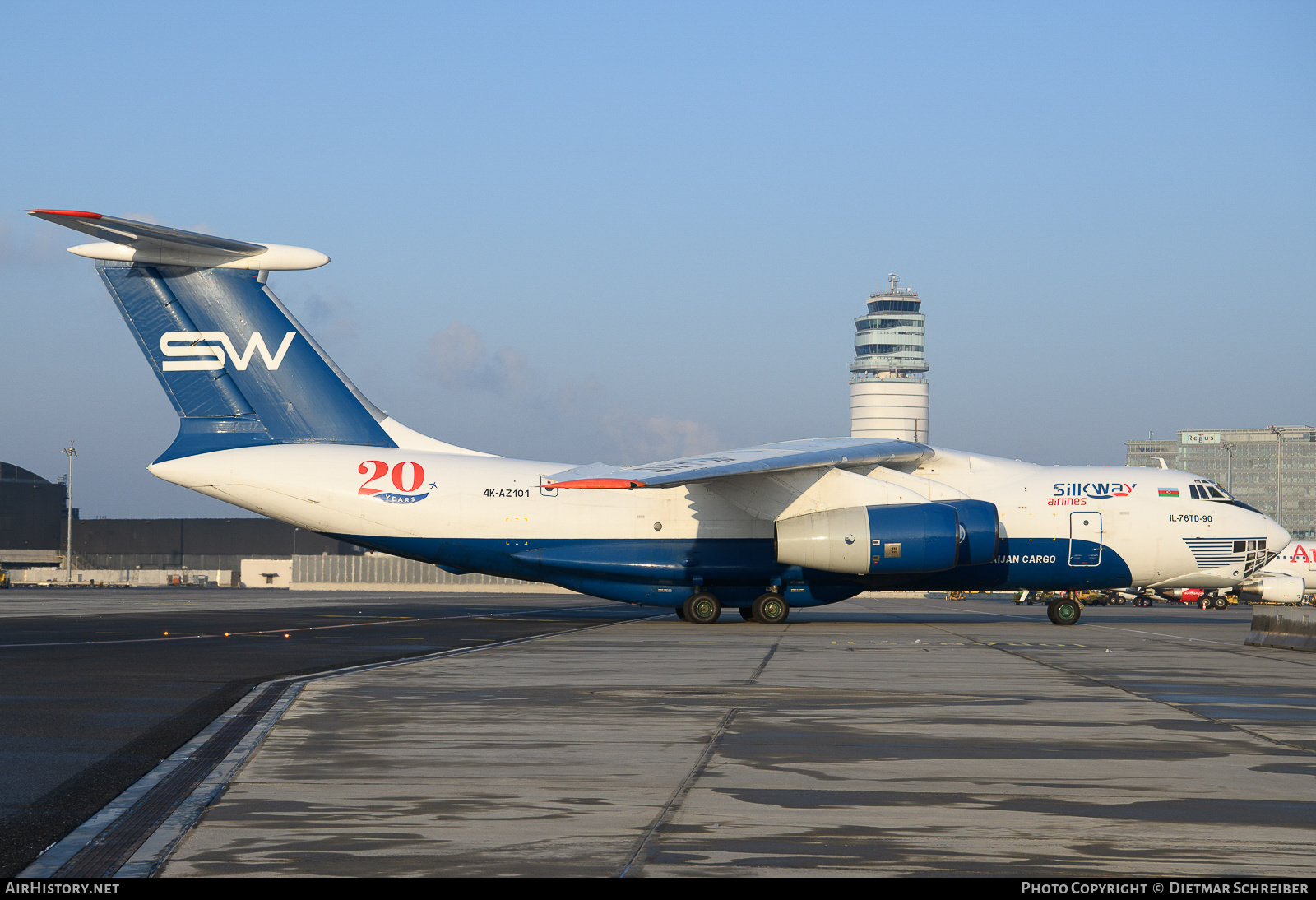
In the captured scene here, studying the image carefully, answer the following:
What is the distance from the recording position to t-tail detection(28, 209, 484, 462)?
2414cm

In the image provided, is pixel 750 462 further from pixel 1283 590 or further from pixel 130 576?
pixel 130 576

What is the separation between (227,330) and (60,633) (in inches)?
272

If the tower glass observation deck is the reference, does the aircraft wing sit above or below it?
below

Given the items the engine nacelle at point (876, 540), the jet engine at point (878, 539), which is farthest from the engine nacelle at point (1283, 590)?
the engine nacelle at point (876, 540)

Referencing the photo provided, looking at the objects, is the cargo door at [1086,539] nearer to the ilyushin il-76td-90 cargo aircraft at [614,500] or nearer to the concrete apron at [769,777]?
the ilyushin il-76td-90 cargo aircraft at [614,500]

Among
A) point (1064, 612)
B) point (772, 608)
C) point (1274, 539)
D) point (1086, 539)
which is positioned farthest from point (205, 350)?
point (1274, 539)

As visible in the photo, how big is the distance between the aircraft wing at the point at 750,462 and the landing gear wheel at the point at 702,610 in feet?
11.0

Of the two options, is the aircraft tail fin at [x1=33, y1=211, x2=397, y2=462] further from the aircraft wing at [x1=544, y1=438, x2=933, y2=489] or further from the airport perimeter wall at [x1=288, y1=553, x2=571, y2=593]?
the airport perimeter wall at [x1=288, y1=553, x2=571, y2=593]

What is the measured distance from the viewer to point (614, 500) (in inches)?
993

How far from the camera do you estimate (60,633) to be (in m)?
21.7

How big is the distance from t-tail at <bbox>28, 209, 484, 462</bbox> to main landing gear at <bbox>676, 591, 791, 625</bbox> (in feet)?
27.8

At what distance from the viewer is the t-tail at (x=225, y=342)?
24.1 metres

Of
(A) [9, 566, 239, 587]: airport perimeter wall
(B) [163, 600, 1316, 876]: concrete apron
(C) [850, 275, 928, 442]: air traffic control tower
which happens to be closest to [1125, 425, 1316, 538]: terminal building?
(C) [850, 275, 928, 442]: air traffic control tower

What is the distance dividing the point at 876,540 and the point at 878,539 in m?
0.05
